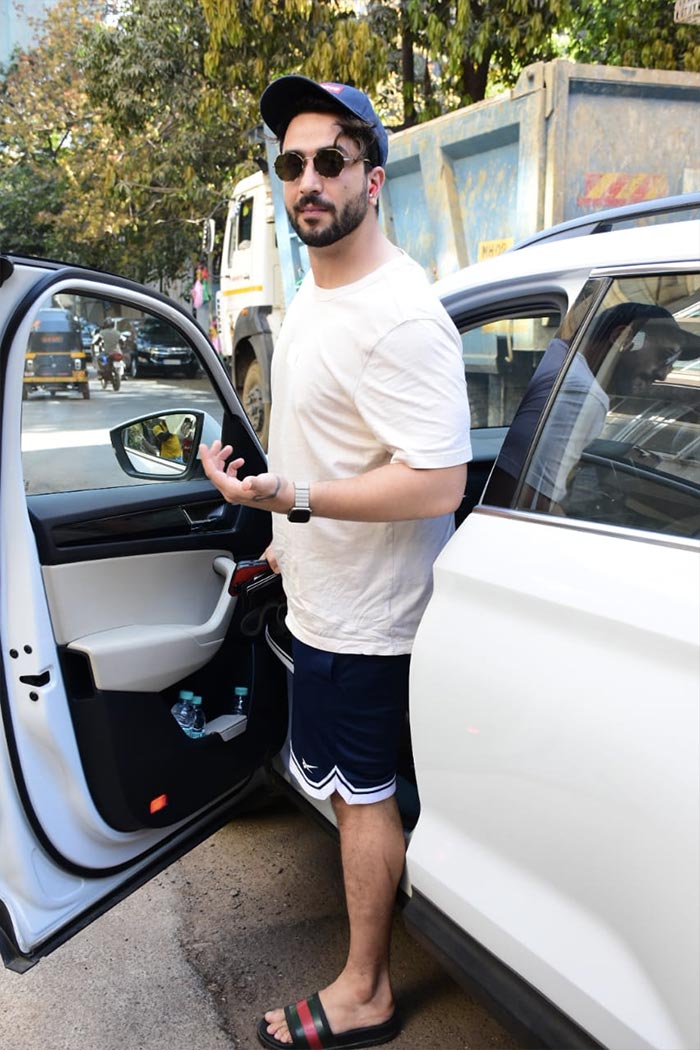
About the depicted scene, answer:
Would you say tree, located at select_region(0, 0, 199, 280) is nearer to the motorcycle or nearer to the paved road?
the motorcycle

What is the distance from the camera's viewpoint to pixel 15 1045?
209 cm

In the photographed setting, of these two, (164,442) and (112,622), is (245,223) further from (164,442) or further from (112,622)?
(112,622)

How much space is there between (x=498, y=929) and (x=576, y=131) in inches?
203

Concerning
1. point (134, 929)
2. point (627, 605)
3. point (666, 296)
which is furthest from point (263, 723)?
point (666, 296)

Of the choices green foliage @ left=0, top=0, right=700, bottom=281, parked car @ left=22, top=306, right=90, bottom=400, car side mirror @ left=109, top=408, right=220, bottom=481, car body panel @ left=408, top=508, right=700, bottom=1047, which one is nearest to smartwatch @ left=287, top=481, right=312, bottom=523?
car body panel @ left=408, top=508, right=700, bottom=1047

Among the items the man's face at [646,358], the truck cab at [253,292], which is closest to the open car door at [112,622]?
the man's face at [646,358]

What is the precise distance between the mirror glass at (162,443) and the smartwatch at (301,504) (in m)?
0.85

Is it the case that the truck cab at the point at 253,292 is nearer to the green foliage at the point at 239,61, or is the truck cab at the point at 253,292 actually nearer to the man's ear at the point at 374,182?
the green foliage at the point at 239,61

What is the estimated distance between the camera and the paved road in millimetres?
2125

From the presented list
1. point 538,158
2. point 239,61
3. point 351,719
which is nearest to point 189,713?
point 351,719

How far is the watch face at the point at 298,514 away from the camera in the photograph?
5.63 ft

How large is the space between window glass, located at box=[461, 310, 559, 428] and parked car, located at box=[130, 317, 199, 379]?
124cm

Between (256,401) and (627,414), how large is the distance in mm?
7793

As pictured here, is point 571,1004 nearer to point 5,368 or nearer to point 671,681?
point 671,681
